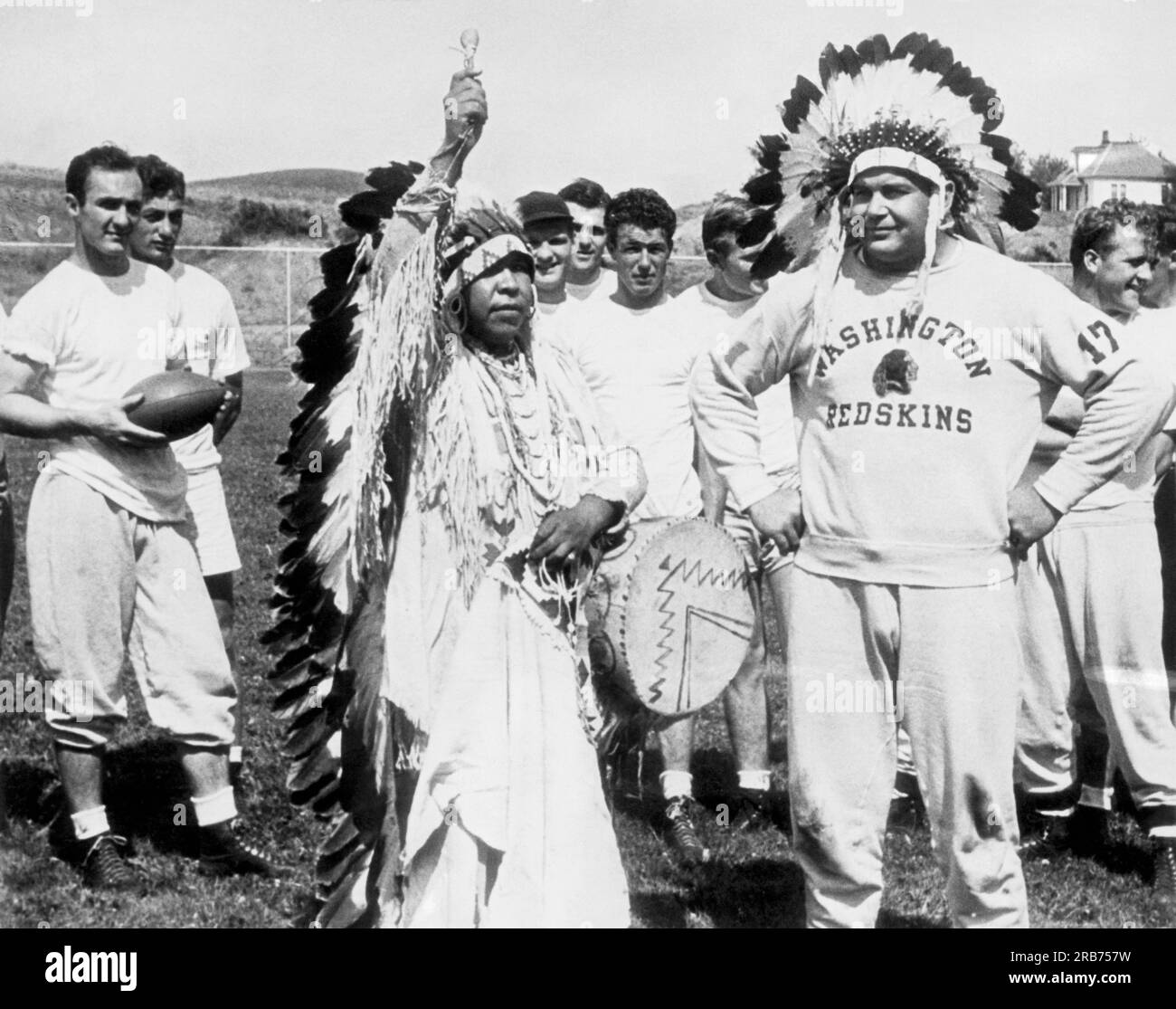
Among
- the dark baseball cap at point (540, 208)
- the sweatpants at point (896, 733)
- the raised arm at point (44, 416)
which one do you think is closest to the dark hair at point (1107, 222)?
the sweatpants at point (896, 733)

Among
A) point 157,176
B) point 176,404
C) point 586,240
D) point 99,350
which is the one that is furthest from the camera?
point 586,240

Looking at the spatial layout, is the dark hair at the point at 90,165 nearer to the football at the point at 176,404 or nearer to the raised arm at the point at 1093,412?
the football at the point at 176,404

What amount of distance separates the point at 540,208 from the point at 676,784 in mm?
1945

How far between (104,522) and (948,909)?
269cm

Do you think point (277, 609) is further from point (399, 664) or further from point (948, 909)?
point (948, 909)

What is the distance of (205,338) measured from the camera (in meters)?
6.11

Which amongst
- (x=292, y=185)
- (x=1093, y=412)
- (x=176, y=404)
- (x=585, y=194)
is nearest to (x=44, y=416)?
(x=176, y=404)

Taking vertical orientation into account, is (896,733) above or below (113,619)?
below

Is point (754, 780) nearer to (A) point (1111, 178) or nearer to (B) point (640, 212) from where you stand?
(B) point (640, 212)

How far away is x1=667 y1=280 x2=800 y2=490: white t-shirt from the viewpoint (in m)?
6.58

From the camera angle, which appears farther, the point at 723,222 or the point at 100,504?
the point at 723,222

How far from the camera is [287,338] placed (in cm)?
688

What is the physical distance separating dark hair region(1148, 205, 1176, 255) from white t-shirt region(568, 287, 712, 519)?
148 cm

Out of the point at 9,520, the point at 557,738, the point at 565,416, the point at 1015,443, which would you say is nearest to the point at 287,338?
the point at 9,520
